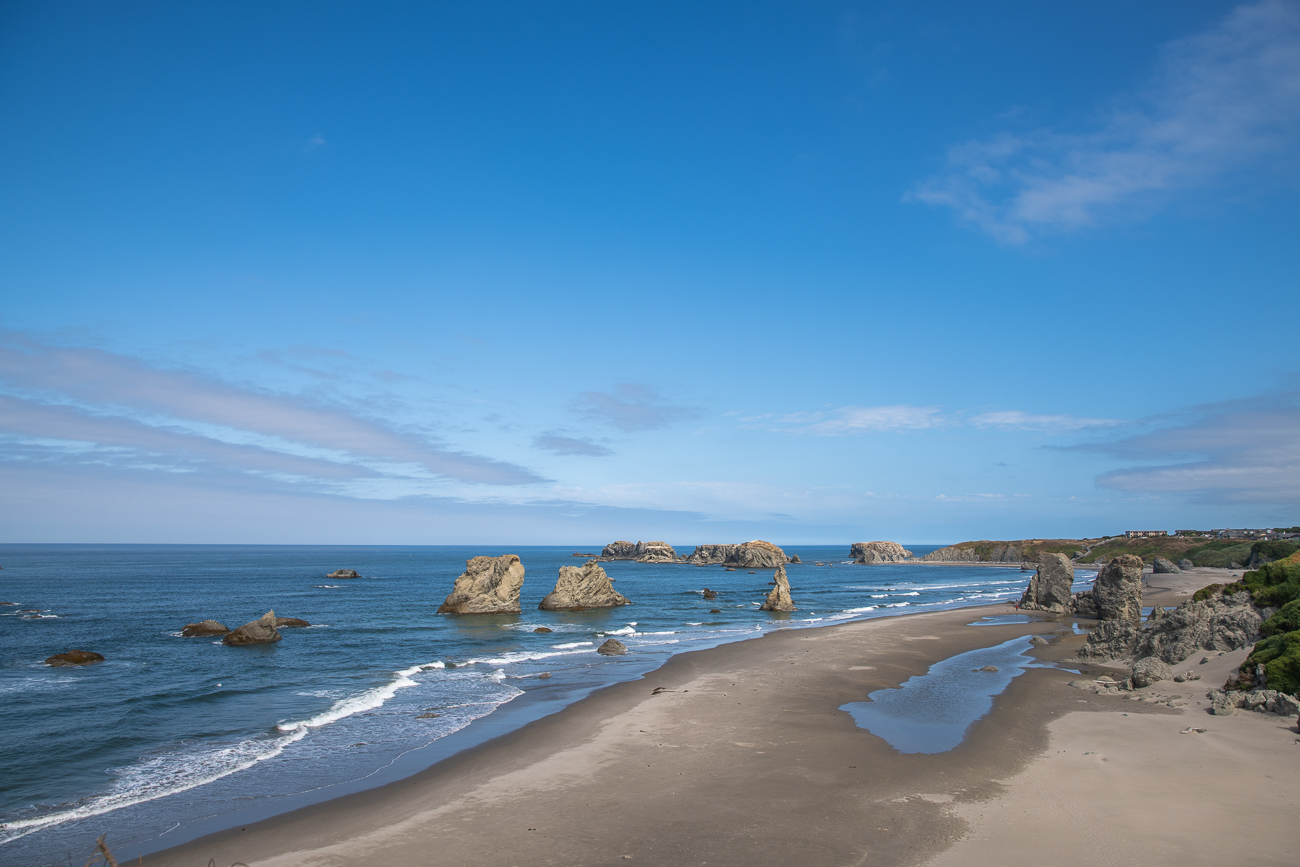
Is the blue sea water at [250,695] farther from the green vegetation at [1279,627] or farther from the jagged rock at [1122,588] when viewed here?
the green vegetation at [1279,627]

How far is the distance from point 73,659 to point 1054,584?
77.1 meters

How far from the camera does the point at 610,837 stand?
583 inches

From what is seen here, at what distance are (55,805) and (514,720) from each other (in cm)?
1386

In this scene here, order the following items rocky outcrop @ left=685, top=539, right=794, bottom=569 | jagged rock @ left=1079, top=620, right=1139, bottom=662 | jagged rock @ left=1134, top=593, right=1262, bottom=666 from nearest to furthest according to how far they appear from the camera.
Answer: jagged rock @ left=1134, top=593, right=1262, bottom=666, jagged rock @ left=1079, top=620, right=1139, bottom=662, rocky outcrop @ left=685, top=539, right=794, bottom=569

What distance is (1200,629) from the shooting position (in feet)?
99.4

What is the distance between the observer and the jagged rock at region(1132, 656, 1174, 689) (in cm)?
2866

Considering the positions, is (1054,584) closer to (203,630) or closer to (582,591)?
(582,591)

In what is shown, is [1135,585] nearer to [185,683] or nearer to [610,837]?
[610,837]

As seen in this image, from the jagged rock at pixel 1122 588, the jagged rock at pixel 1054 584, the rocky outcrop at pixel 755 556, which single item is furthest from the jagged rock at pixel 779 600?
the rocky outcrop at pixel 755 556

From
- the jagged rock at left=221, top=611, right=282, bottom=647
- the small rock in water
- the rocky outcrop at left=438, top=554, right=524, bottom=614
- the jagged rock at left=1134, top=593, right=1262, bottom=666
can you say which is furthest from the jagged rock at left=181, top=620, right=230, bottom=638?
the jagged rock at left=1134, top=593, right=1262, bottom=666

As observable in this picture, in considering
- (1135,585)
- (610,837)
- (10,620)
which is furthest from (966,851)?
(10,620)

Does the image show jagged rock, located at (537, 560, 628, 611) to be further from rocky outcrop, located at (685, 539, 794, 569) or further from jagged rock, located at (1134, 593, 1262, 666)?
rocky outcrop, located at (685, 539, 794, 569)

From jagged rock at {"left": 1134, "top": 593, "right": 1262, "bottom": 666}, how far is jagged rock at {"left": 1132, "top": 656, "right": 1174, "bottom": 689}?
5.10 ft

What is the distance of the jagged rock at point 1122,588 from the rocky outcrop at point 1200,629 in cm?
1119
